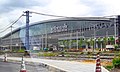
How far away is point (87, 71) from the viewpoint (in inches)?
593

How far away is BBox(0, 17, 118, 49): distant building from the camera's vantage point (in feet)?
319

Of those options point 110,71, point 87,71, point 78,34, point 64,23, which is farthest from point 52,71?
point 64,23

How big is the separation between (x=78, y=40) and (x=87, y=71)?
9255 cm

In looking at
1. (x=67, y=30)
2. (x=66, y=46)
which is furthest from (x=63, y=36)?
(x=66, y=46)

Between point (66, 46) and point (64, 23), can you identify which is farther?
point (64, 23)

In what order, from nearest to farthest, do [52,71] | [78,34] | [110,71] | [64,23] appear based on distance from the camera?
[110,71]
[52,71]
[78,34]
[64,23]

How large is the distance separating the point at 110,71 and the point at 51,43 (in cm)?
9272

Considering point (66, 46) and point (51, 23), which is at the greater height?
point (51, 23)

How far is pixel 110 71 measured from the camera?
47.9ft

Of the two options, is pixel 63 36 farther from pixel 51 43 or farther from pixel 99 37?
pixel 99 37

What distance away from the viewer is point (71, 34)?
11475cm

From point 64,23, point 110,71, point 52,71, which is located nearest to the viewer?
point 110,71

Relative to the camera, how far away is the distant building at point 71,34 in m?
97.1

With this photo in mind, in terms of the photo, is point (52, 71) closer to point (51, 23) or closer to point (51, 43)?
point (51, 43)
